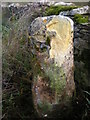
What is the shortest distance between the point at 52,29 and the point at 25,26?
95 cm

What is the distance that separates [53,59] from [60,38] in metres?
0.21

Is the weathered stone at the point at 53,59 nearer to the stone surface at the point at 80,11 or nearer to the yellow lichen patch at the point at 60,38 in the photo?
the yellow lichen patch at the point at 60,38

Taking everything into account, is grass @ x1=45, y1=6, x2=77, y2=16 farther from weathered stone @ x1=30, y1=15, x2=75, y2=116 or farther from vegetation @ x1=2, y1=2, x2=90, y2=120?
weathered stone @ x1=30, y1=15, x2=75, y2=116

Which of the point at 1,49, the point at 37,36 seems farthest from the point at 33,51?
the point at 1,49

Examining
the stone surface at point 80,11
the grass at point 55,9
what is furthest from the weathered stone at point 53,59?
the grass at point 55,9

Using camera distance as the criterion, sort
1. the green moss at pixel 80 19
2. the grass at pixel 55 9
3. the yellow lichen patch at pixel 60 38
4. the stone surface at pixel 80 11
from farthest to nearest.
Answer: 1. the grass at pixel 55 9
2. the stone surface at pixel 80 11
3. the green moss at pixel 80 19
4. the yellow lichen patch at pixel 60 38

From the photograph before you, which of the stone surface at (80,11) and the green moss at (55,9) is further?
the green moss at (55,9)

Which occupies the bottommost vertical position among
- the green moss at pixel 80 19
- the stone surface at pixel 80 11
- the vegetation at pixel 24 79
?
the vegetation at pixel 24 79

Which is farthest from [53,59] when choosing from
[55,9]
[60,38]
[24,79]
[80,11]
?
[55,9]

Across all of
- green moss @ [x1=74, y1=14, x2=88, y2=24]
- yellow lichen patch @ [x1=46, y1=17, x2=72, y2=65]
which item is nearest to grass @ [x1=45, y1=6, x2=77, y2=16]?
green moss @ [x1=74, y1=14, x2=88, y2=24]

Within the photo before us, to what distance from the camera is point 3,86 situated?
10.2ft

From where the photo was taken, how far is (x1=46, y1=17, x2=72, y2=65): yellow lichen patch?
9.05 feet

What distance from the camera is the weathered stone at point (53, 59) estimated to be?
2760 millimetres

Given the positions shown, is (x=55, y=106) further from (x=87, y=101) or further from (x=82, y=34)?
(x=82, y=34)
